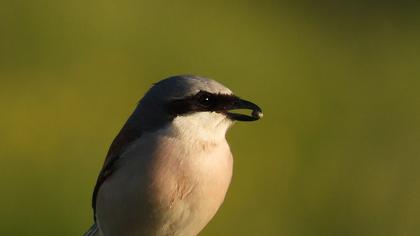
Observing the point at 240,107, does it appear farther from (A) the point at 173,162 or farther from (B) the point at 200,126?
(A) the point at 173,162

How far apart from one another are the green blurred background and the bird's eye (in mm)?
1991

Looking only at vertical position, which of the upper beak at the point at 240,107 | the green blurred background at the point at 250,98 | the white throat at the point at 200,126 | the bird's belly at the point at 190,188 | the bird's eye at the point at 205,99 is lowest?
the green blurred background at the point at 250,98

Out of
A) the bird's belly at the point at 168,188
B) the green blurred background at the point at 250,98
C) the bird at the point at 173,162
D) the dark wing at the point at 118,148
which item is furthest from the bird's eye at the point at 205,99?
the green blurred background at the point at 250,98

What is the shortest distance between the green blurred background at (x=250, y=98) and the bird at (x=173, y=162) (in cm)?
181

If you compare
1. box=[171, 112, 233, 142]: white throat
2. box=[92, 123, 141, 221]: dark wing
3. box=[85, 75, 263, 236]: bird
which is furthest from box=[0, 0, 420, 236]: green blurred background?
box=[171, 112, 233, 142]: white throat

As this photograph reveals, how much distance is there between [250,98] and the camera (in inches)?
295

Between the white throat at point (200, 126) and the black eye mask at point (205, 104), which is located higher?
the black eye mask at point (205, 104)

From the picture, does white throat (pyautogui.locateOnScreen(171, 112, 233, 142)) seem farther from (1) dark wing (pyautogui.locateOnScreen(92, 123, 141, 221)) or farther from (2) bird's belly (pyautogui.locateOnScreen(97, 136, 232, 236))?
(1) dark wing (pyautogui.locateOnScreen(92, 123, 141, 221))

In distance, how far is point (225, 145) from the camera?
13.7ft

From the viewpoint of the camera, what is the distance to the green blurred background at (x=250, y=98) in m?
6.34

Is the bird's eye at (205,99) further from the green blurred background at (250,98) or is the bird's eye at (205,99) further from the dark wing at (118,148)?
the green blurred background at (250,98)

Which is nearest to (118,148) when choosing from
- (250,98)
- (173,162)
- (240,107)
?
(173,162)

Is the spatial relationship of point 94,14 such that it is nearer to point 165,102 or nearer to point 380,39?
point 380,39

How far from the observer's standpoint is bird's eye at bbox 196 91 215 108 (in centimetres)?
411
